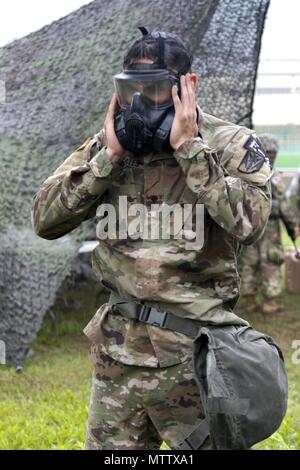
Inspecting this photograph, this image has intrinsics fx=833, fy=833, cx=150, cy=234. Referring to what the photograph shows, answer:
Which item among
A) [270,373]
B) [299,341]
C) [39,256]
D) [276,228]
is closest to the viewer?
[270,373]

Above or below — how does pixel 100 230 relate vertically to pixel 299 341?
above

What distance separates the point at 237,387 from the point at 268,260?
5406 millimetres

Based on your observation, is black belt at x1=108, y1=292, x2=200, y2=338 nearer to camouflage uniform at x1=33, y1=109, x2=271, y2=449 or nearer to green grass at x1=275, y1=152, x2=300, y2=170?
camouflage uniform at x1=33, y1=109, x2=271, y2=449

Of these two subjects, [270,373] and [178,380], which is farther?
[178,380]

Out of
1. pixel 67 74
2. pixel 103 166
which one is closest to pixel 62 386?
pixel 67 74

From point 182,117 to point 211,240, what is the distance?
0.38 m

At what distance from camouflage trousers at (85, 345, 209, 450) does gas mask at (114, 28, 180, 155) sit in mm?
632

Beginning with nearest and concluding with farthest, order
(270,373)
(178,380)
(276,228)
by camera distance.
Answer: (270,373), (178,380), (276,228)

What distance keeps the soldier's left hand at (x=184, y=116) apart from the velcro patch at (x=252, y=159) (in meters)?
0.18

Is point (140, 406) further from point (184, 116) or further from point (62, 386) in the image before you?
point (62, 386)

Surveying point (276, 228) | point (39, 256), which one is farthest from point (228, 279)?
point (276, 228)

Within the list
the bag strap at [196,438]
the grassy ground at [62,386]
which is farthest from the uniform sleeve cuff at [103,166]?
the grassy ground at [62,386]
